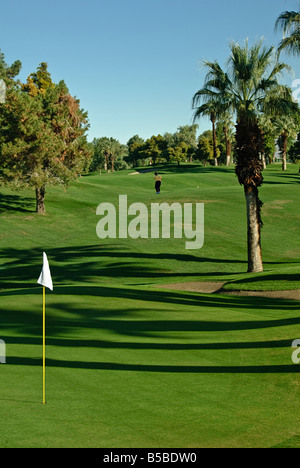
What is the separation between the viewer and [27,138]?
162 feet

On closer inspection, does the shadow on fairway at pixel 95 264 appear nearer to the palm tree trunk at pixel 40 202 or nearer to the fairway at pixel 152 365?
the fairway at pixel 152 365

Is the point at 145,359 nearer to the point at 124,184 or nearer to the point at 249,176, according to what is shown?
the point at 249,176

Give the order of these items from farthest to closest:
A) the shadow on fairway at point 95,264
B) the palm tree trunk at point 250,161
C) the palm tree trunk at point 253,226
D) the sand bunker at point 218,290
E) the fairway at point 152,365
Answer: the shadow on fairway at point 95,264
the palm tree trunk at point 253,226
the palm tree trunk at point 250,161
the sand bunker at point 218,290
the fairway at point 152,365

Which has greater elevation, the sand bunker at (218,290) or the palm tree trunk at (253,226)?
the palm tree trunk at (253,226)

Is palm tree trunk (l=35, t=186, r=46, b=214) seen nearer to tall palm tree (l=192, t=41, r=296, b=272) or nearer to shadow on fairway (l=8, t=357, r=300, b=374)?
tall palm tree (l=192, t=41, r=296, b=272)

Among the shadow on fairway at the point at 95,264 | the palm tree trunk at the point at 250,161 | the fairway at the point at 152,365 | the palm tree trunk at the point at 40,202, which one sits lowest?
the shadow on fairway at the point at 95,264

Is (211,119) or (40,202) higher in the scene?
(211,119)

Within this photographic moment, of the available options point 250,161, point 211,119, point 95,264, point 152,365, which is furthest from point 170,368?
point 211,119

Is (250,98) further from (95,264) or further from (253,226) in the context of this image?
(95,264)

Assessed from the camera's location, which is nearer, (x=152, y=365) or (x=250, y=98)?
(x=152, y=365)

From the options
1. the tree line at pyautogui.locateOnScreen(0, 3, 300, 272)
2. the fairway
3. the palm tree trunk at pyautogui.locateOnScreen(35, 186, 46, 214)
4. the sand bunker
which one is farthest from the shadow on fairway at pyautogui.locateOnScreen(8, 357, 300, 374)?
the palm tree trunk at pyautogui.locateOnScreen(35, 186, 46, 214)

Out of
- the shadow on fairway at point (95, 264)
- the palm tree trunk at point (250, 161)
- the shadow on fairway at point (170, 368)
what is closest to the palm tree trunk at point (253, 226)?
the palm tree trunk at point (250, 161)

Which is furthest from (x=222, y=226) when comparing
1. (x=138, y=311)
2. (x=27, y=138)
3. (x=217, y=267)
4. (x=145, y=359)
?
(x=145, y=359)

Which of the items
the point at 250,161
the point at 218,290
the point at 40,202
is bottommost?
the point at 218,290
